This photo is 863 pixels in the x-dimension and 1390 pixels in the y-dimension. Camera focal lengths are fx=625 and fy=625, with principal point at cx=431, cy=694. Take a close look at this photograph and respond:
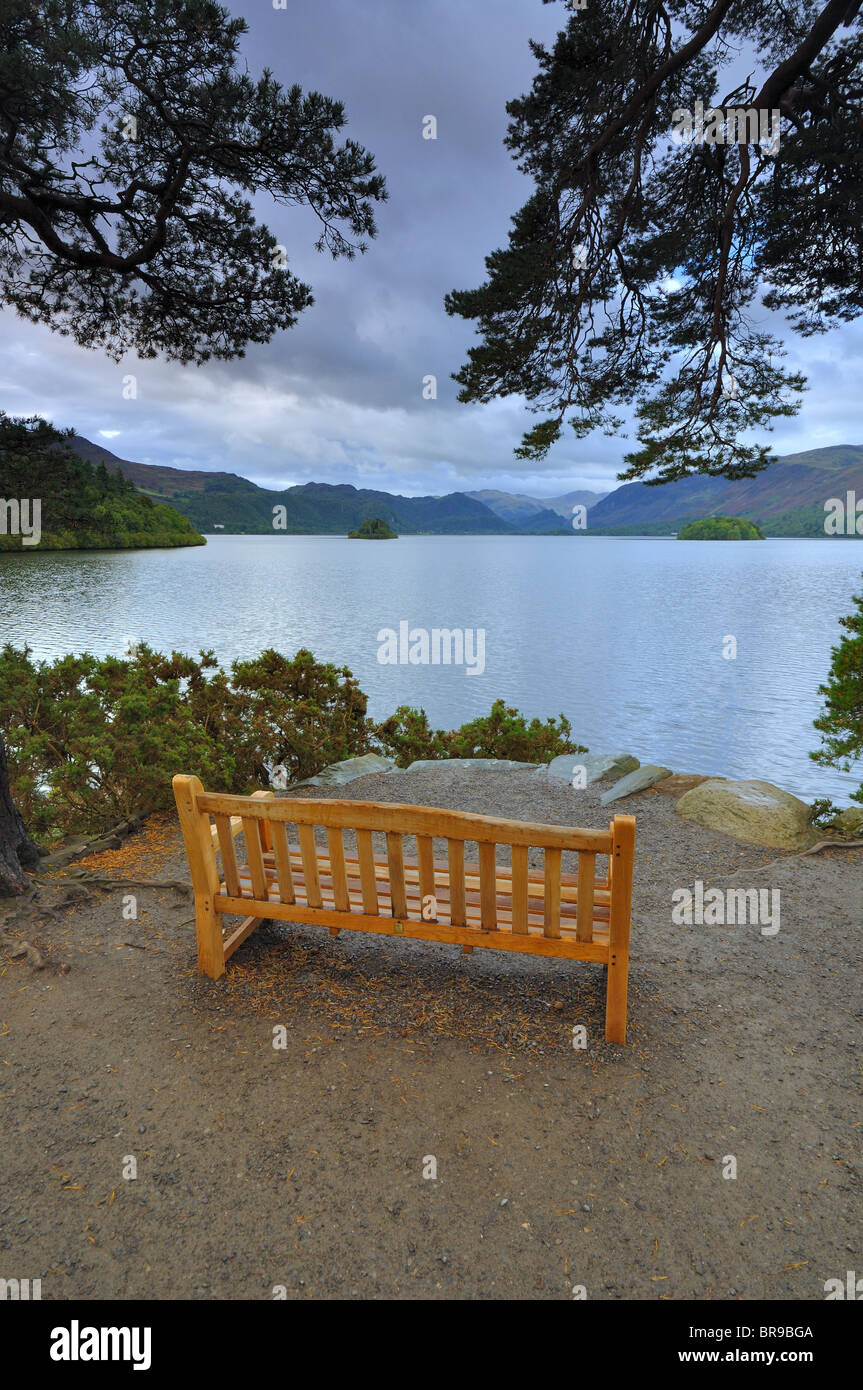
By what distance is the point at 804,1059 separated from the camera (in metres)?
3.47

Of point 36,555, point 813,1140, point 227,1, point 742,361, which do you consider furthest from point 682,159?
point 36,555

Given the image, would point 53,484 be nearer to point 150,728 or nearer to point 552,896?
point 150,728

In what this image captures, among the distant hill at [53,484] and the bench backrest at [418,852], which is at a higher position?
the distant hill at [53,484]

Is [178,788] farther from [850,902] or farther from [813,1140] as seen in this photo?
[850,902]

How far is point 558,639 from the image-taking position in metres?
37.4

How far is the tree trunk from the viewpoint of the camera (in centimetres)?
497

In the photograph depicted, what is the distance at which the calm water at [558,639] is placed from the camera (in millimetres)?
20172

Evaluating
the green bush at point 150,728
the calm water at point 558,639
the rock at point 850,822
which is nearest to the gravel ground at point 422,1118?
the rock at point 850,822

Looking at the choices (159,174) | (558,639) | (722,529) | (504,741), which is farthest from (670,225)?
(722,529)

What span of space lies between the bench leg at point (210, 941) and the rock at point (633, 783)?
542cm

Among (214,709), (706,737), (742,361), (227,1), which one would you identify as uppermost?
(227,1)

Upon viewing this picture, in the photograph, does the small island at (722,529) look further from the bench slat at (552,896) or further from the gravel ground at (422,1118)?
the bench slat at (552,896)

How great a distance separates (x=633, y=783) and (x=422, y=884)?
5478 mm
